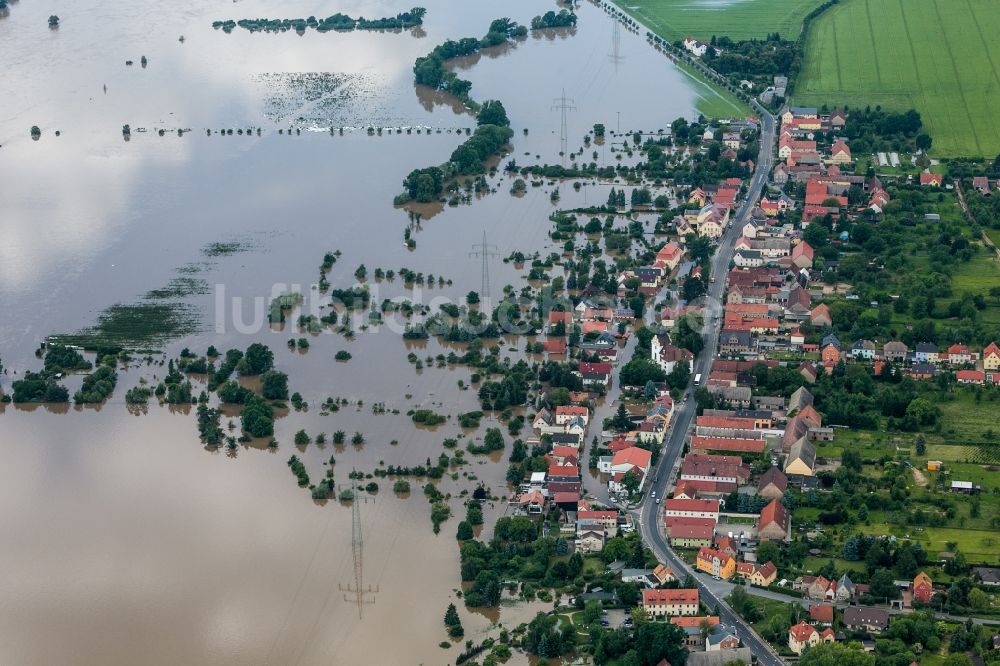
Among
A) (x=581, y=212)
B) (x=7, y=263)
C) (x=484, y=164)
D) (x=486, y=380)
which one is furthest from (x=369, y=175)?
(x=486, y=380)

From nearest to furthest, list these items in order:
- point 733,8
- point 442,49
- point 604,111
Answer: point 604,111 → point 442,49 → point 733,8

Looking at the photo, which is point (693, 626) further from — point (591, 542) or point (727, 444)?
point (727, 444)

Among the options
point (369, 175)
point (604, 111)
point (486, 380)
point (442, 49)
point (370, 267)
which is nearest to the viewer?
point (486, 380)

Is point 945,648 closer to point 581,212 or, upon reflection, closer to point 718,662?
point 718,662

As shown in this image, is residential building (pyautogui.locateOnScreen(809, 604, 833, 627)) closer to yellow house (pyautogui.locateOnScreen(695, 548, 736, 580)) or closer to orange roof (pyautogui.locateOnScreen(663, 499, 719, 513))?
yellow house (pyautogui.locateOnScreen(695, 548, 736, 580))

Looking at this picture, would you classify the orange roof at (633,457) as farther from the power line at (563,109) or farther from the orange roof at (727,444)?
the power line at (563,109)

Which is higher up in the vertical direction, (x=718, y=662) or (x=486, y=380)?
(x=486, y=380)

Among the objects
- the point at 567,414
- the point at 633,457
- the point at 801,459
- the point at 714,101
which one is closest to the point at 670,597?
the point at 633,457

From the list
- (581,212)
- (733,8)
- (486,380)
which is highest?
(733,8)
